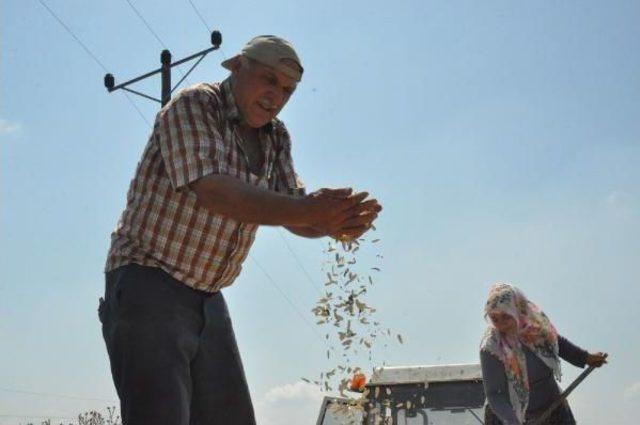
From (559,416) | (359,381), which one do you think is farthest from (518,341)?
(359,381)

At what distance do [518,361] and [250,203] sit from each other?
4602 millimetres

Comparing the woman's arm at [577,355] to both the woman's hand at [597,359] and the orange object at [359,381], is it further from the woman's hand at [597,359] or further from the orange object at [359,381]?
the orange object at [359,381]

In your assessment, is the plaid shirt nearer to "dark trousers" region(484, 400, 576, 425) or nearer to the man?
the man

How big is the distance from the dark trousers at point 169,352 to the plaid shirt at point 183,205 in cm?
6

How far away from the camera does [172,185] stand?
274cm

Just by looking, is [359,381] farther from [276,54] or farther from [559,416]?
[276,54]

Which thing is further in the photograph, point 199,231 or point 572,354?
point 572,354

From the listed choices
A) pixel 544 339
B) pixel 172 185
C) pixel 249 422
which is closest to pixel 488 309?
pixel 544 339

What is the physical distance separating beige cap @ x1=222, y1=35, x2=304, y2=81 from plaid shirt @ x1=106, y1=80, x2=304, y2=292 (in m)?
0.19

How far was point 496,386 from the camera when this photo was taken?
6.76m

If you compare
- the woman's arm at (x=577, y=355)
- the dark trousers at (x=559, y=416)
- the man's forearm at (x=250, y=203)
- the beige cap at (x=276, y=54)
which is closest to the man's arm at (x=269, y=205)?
the man's forearm at (x=250, y=203)

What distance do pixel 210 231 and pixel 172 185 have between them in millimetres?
209

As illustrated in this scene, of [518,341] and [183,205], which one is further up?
[518,341]

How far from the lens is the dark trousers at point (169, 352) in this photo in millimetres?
2670
